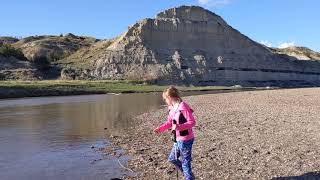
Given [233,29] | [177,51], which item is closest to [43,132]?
[177,51]

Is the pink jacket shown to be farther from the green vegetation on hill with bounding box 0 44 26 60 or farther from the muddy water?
the green vegetation on hill with bounding box 0 44 26 60

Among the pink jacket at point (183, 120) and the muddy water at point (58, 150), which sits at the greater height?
the pink jacket at point (183, 120)

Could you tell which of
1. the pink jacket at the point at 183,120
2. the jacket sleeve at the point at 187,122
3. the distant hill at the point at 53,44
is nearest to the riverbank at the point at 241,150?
the pink jacket at the point at 183,120

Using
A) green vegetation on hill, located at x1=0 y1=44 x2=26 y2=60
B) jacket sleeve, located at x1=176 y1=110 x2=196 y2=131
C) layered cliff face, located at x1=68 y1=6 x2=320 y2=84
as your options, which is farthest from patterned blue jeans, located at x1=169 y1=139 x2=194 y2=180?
green vegetation on hill, located at x1=0 y1=44 x2=26 y2=60

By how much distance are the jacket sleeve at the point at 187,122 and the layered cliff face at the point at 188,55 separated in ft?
299

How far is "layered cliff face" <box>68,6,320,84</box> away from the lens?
10514cm

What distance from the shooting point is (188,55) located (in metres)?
116

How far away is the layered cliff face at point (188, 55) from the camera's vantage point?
105 m

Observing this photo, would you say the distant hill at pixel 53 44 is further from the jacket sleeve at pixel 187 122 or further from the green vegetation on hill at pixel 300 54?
the jacket sleeve at pixel 187 122

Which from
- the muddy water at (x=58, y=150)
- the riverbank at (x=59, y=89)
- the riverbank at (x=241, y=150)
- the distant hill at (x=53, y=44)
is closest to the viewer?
the riverbank at (x=241, y=150)

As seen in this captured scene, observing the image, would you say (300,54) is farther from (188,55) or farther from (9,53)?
(9,53)

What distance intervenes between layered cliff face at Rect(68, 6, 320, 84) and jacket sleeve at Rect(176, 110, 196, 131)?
91026 mm

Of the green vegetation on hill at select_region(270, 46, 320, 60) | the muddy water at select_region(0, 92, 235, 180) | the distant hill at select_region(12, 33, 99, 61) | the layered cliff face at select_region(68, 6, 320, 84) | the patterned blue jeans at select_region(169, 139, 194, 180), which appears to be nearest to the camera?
the patterned blue jeans at select_region(169, 139, 194, 180)

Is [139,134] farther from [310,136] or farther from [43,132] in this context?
[310,136]
